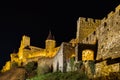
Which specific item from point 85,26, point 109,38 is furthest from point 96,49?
point 85,26

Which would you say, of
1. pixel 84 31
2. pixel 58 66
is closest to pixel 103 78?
pixel 58 66

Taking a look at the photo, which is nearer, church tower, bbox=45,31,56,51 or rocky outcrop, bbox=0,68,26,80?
rocky outcrop, bbox=0,68,26,80

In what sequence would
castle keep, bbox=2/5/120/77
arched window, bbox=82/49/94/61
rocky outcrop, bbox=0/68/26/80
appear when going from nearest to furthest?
1. castle keep, bbox=2/5/120/77
2. arched window, bbox=82/49/94/61
3. rocky outcrop, bbox=0/68/26/80

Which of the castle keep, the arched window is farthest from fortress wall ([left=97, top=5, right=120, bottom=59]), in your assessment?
the arched window

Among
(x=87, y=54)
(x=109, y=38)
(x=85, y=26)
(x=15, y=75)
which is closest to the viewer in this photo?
(x=109, y=38)

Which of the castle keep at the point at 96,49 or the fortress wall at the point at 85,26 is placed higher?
the fortress wall at the point at 85,26

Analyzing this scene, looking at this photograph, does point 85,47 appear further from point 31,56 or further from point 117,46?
point 31,56

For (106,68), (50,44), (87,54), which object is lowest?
(106,68)

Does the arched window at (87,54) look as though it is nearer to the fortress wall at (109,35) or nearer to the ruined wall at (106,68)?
the fortress wall at (109,35)

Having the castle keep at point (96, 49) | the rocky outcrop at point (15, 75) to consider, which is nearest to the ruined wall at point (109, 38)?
the castle keep at point (96, 49)

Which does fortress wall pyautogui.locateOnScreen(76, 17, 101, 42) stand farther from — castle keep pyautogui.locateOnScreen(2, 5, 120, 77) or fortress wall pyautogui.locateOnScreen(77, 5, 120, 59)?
fortress wall pyautogui.locateOnScreen(77, 5, 120, 59)

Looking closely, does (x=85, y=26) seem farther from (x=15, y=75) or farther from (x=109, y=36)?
(x=15, y=75)

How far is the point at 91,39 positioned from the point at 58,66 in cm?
602

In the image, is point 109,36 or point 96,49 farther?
point 96,49
